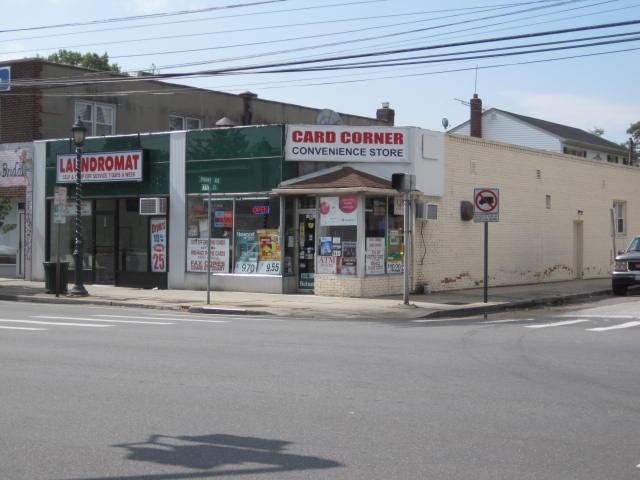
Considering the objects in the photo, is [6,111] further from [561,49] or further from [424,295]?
[561,49]

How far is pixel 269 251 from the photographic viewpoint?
2372 cm

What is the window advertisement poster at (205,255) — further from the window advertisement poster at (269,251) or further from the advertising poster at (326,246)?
the advertising poster at (326,246)

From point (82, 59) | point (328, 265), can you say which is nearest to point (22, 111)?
point (328, 265)

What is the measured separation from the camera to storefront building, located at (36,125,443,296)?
22.7m

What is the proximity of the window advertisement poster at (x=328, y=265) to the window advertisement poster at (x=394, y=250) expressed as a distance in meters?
1.59

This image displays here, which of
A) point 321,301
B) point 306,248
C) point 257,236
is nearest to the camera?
point 321,301

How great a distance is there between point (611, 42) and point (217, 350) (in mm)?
12074

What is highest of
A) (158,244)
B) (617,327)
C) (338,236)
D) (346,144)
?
(346,144)

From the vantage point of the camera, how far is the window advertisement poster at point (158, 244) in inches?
1010

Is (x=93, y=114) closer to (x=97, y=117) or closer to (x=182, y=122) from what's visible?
(x=97, y=117)

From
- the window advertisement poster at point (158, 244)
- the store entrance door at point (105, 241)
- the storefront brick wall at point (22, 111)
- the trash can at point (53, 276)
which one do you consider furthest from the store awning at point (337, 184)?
the storefront brick wall at point (22, 111)

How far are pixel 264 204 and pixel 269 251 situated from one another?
139cm

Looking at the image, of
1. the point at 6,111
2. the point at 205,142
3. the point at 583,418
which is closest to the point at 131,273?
the point at 205,142

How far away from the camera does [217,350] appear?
12188 mm
